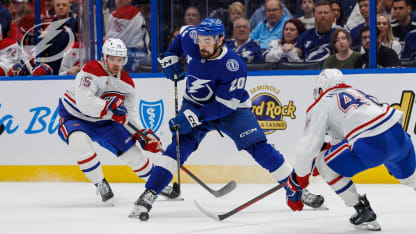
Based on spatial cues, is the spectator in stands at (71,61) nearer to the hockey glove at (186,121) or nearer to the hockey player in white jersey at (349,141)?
the hockey glove at (186,121)

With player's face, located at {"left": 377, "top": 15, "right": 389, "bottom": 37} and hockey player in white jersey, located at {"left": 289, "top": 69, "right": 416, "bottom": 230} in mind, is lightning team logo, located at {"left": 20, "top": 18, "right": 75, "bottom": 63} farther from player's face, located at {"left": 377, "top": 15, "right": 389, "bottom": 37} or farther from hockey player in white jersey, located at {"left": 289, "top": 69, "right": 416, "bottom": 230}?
hockey player in white jersey, located at {"left": 289, "top": 69, "right": 416, "bottom": 230}

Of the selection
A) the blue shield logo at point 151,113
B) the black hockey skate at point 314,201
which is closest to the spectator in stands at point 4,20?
the blue shield logo at point 151,113

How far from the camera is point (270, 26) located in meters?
5.66

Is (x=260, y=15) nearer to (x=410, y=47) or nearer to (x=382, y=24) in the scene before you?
(x=382, y=24)

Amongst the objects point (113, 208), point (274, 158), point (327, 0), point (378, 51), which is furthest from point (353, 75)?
point (113, 208)

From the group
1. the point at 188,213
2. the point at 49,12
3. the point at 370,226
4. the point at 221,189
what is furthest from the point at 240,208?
the point at 49,12

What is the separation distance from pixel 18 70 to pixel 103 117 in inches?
72.1

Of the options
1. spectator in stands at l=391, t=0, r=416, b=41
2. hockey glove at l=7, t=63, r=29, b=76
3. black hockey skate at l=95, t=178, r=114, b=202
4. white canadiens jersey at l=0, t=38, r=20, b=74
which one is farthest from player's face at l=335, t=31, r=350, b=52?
white canadiens jersey at l=0, t=38, r=20, b=74

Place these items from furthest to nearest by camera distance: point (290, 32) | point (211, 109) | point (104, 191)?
point (290, 32) → point (104, 191) → point (211, 109)

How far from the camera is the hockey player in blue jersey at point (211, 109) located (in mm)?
3980

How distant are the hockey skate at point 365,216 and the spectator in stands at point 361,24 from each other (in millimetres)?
2304

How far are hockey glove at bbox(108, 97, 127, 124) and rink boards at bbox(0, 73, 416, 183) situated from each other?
105 cm

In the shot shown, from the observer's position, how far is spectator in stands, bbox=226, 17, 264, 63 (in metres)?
5.70

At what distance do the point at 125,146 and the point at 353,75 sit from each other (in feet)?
5.85
